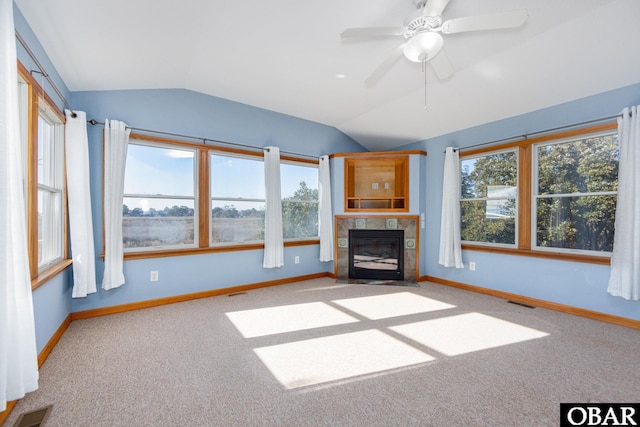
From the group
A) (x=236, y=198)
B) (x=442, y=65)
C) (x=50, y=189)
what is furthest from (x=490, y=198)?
(x=50, y=189)

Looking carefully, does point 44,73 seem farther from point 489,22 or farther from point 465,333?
point 465,333

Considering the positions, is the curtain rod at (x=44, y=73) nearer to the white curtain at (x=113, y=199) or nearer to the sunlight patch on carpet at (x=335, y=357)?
the white curtain at (x=113, y=199)

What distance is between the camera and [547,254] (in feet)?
11.1

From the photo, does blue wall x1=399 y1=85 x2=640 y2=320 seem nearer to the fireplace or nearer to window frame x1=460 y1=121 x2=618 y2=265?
window frame x1=460 y1=121 x2=618 y2=265

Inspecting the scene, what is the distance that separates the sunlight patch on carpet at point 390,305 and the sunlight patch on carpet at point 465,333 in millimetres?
325

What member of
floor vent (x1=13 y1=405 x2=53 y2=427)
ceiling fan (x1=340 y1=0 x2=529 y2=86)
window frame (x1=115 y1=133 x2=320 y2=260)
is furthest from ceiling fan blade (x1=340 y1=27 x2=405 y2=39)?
floor vent (x1=13 y1=405 x2=53 y2=427)

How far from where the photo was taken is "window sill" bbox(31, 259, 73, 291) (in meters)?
2.03

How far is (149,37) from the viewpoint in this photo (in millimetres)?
2400

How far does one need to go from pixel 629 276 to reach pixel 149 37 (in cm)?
495

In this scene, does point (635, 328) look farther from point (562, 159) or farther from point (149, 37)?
point (149, 37)

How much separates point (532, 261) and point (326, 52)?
11.6 ft

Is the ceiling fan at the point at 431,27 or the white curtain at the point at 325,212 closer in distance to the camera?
the ceiling fan at the point at 431,27

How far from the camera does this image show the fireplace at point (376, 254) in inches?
187

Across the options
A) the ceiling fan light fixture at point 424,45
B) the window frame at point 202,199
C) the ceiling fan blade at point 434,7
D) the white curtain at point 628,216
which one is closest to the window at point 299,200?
the window frame at point 202,199
